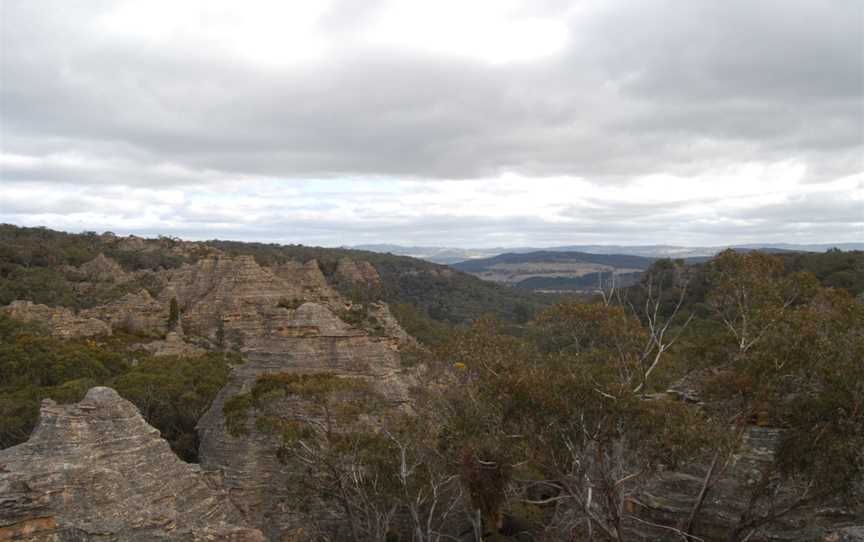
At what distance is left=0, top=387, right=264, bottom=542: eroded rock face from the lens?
1190cm

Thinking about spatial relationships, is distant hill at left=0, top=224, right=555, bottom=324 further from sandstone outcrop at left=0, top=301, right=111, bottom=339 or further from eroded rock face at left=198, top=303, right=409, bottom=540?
eroded rock face at left=198, top=303, right=409, bottom=540

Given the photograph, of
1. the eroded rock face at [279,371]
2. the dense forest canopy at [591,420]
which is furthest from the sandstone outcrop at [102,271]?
the eroded rock face at [279,371]

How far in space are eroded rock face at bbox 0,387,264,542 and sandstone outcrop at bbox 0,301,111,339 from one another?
2790 centimetres

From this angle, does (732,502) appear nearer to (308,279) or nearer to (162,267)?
(308,279)

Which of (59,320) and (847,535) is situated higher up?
(59,320)

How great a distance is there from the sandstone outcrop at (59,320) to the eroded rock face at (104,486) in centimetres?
2790

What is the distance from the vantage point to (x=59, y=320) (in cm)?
3988

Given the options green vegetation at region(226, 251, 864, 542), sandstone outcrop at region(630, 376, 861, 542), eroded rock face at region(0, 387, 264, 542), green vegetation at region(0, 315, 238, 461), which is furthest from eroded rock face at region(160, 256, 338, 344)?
sandstone outcrop at region(630, 376, 861, 542)

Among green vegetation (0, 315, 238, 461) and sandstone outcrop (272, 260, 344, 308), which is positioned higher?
sandstone outcrop (272, 260, 344, 308)

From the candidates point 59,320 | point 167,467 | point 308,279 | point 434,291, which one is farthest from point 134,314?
point 434,291

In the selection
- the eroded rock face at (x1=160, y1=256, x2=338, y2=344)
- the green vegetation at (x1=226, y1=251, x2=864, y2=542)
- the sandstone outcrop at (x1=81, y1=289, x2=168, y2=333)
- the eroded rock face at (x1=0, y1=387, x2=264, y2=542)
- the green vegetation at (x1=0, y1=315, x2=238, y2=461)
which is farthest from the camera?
the sandstone outcrop at (x1=81, y1=289, x2=168, y2=333)

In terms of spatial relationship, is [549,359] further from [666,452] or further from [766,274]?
[766,274]

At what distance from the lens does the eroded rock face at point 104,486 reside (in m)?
11.9

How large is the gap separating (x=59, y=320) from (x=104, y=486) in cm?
3241
